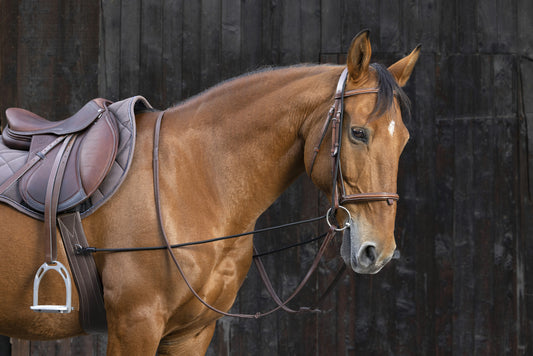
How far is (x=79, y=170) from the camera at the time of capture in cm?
208

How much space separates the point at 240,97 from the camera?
7.39 ft

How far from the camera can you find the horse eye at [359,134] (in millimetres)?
1974

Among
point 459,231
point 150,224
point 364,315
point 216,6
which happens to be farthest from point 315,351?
point 216,6

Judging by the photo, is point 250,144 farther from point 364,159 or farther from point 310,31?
point 310,31

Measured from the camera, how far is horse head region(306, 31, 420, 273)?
1936 millimetres

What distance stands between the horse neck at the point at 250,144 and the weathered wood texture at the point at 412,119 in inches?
79.7

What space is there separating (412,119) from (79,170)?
9.74 ft

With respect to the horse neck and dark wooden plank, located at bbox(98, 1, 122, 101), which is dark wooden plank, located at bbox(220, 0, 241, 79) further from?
the horse neck

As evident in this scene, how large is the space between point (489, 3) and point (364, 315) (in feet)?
9.03

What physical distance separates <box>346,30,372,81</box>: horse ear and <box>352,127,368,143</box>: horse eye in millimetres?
216

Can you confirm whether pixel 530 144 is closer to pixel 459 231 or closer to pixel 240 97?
pixel 459 231

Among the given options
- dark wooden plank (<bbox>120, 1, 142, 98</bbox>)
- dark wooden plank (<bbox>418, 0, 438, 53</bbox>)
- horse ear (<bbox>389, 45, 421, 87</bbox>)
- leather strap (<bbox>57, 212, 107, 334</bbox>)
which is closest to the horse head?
horse ear (<bbox>389, 45, 421, 87</bbox>)

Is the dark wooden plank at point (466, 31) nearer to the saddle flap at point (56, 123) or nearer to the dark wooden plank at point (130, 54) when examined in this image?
the dark wooden plank at point (130, 54)

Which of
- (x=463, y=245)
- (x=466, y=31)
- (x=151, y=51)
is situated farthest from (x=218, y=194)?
(x=466, y=31)
